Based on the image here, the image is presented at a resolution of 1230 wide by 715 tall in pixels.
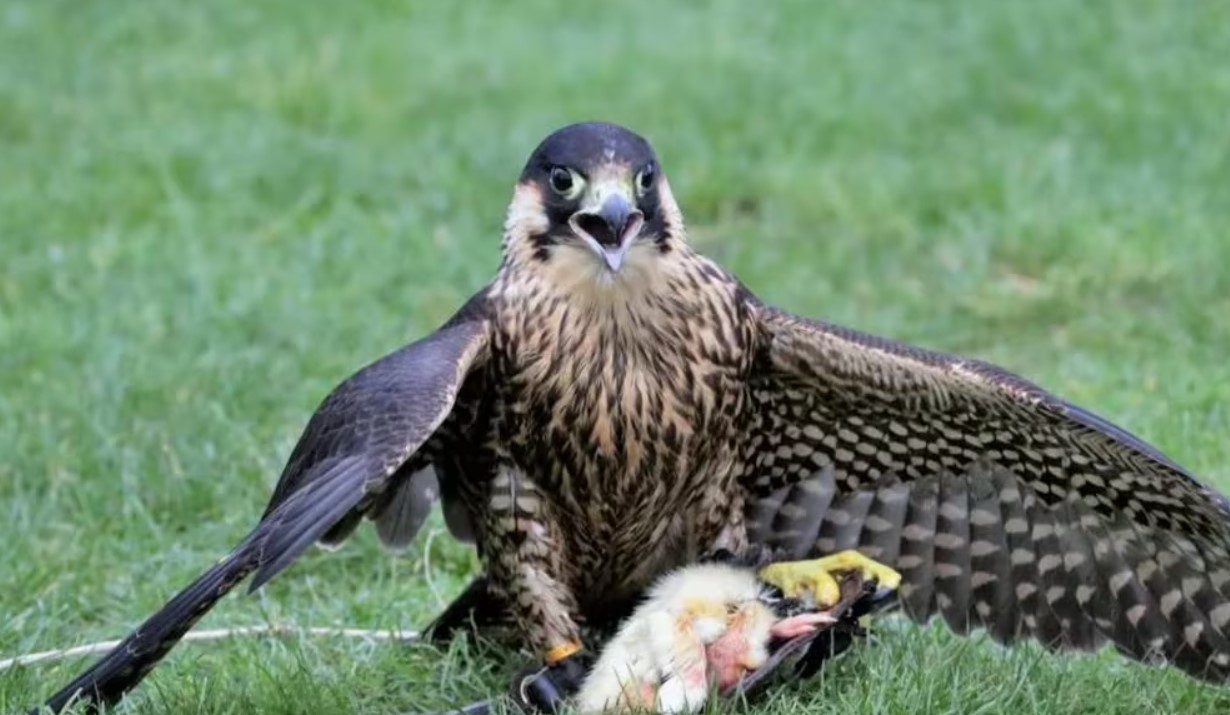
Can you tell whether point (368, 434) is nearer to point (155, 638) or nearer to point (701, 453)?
point (155, 638)

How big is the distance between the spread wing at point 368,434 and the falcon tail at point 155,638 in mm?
51

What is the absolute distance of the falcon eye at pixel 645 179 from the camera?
4.26 metres

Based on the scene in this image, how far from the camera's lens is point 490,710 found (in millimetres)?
4336

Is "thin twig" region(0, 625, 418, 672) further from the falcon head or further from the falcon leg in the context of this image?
the falcon head

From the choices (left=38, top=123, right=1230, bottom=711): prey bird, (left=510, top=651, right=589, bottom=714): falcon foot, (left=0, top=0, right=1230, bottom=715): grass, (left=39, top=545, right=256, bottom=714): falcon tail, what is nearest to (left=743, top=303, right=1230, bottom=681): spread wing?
(left=38, top=123, right=1230, bottom=711): prey bird

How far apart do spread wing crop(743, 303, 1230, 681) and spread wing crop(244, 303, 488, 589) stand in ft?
2.10

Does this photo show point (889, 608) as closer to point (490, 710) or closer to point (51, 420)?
point (490, 710)

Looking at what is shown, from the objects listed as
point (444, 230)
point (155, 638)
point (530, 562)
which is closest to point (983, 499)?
point (530, 562)

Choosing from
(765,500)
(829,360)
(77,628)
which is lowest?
(77,628)

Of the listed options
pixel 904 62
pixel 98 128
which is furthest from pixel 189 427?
pixel 904 62

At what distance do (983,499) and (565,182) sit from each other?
111cm

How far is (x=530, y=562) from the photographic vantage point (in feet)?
14.6

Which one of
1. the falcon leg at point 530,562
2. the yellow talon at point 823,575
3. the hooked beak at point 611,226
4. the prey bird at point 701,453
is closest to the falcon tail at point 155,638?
the prey bird at point 701,453

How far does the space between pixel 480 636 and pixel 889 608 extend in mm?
844
